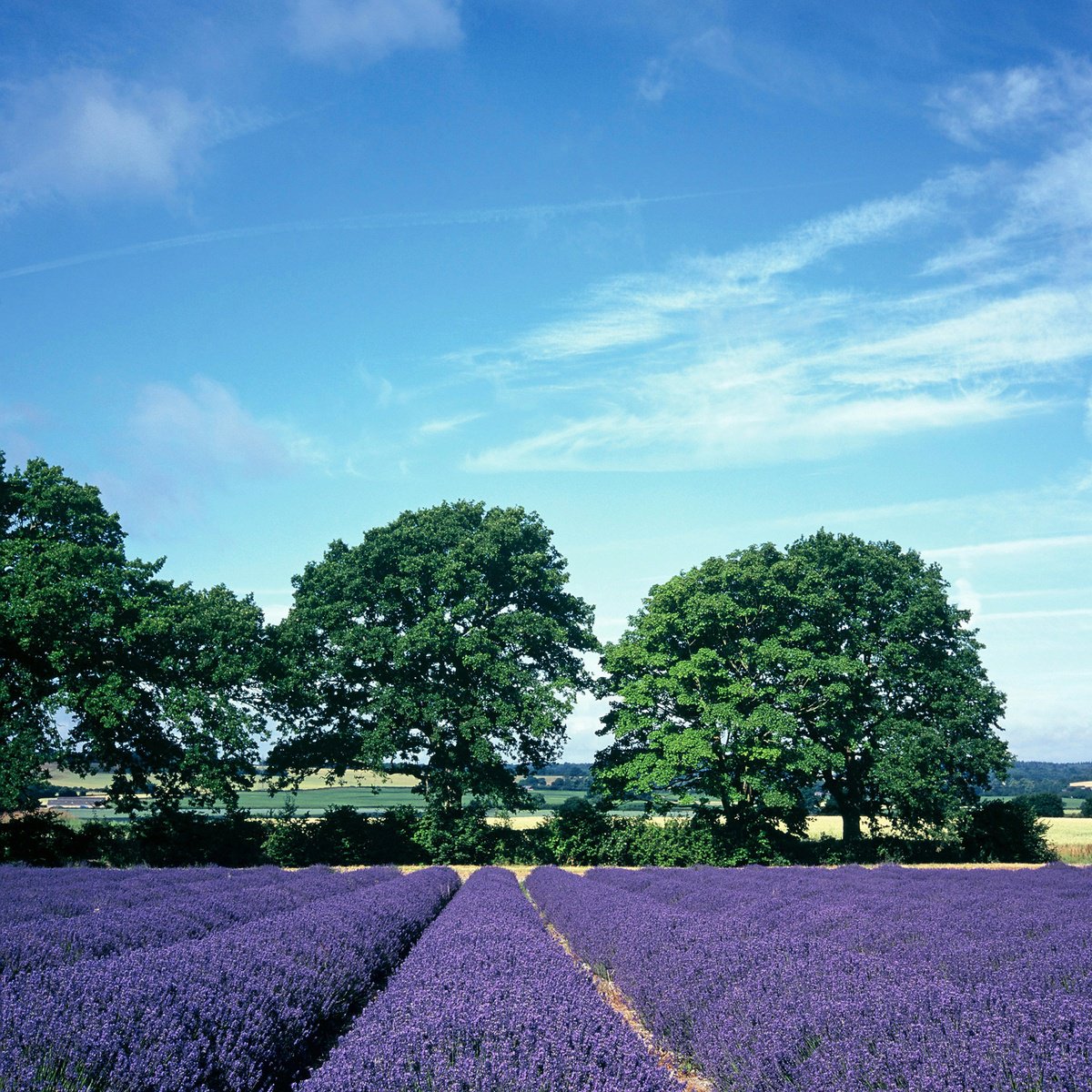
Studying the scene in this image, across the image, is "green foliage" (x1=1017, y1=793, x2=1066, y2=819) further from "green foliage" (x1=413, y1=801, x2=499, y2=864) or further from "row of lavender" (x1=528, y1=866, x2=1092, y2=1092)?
"row of lavender" (x1=528, y1=866, x2=1092, y2=1092)

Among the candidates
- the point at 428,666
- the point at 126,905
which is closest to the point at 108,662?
the point at 428,666

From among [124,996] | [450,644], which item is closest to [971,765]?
[450,644]

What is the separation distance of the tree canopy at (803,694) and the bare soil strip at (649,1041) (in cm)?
1709

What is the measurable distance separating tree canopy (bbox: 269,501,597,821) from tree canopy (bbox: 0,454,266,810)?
2337 millimetres

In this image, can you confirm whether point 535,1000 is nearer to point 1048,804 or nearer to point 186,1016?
point 186,1016

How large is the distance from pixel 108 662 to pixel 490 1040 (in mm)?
22860

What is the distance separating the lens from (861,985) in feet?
→ 16.9

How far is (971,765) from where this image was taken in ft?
89.1

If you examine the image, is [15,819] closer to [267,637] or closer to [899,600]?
[267,637]

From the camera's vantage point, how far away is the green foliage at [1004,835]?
1121 inches

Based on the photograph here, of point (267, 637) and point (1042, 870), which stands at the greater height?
point (267, 637)

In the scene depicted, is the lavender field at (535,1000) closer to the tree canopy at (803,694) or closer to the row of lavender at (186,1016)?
the row of lavender at (186,1016)

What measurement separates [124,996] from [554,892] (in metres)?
10.6

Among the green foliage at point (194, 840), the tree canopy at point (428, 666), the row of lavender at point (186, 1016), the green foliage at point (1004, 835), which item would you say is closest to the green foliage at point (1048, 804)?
the green foliage at point (1004, 835)
